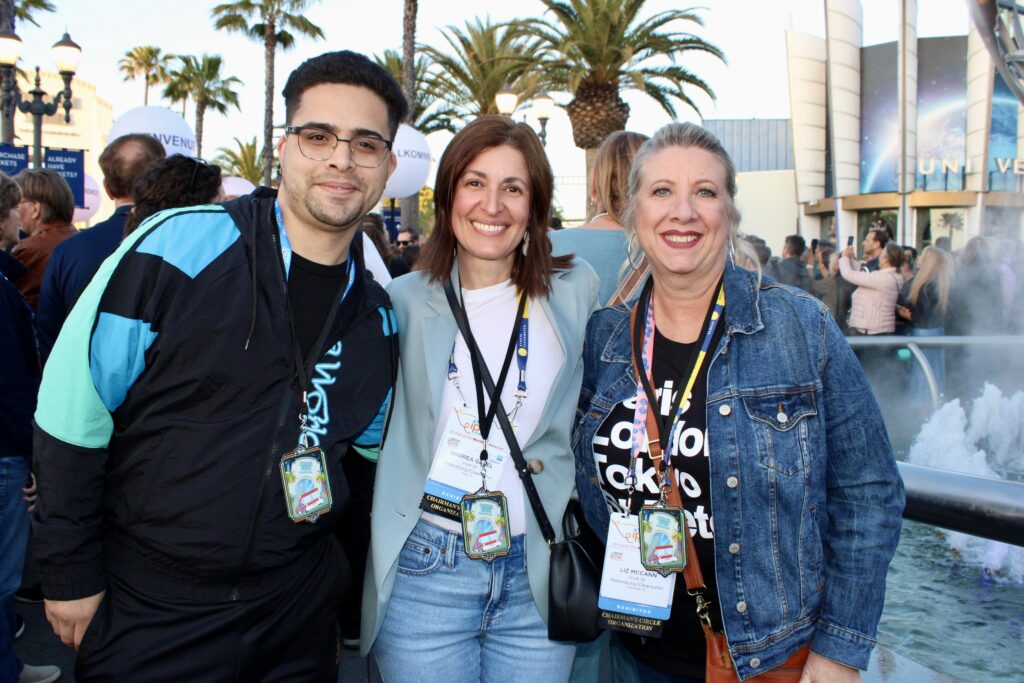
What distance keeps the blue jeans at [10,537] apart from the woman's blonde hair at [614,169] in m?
2.80

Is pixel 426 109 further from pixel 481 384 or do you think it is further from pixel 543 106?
pixel 481 384

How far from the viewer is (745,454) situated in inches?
80.6

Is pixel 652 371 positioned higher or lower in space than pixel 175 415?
higher

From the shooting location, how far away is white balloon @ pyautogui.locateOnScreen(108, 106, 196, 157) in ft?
33.7

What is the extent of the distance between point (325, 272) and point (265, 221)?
218mm

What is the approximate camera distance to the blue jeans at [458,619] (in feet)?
7.69

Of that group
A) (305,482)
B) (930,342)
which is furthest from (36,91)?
(305,482)

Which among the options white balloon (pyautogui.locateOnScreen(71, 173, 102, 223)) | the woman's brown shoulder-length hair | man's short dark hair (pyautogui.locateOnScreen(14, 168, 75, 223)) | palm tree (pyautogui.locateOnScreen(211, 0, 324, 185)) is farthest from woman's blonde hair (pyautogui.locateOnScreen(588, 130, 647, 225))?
palm tree (pyautogui.locateOnScreen(211, 0, 324, 185))

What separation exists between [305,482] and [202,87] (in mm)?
48105

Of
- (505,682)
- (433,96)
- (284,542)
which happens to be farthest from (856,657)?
(433,96)

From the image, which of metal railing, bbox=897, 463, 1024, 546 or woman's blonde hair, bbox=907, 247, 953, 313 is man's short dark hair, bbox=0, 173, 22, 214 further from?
woman's blonde hair, bbox=907, 247, 953, 313

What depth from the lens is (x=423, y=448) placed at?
7.79ft

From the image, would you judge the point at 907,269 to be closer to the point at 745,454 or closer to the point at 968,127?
the point at 745,454

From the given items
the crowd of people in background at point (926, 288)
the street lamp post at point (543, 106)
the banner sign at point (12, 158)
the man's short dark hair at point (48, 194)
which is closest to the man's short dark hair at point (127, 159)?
the man's short dark hair at point (48, 194)
